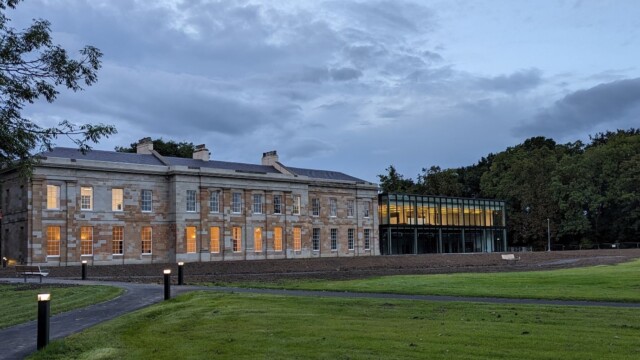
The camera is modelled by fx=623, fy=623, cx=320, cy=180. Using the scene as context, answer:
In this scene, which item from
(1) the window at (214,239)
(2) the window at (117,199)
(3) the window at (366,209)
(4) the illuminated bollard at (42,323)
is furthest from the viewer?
(3) the window at (366,209)

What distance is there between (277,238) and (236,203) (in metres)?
6.31

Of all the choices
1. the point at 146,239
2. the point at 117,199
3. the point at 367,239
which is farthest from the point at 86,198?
the point at 367,239

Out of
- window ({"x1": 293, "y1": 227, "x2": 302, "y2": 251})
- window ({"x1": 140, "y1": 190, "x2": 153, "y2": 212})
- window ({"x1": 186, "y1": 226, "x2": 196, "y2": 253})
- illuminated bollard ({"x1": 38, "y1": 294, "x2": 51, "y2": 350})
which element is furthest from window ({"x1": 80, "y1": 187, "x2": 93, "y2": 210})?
illuminated bollard ({"x1": 38, "y1": 294, "x2": 51, "y2": 350})

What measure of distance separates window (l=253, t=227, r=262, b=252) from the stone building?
10cm

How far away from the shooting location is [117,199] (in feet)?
182

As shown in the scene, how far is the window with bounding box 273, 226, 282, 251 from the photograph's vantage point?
6556 centimetres

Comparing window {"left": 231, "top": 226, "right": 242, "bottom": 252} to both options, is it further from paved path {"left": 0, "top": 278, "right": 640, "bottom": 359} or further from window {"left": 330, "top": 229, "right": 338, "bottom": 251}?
paved path {"left": 0, "top": 278, "right": 640, "bottom": 359}

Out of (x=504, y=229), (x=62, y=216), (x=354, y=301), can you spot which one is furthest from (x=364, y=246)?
(x=354, y=301)

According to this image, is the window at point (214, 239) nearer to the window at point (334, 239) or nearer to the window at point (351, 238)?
the window at point (334, 239)

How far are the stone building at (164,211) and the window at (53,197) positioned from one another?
0.25 feet

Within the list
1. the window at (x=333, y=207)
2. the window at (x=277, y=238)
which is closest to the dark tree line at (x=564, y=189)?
the window at (x=333, y=207)

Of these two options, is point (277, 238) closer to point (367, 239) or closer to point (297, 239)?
point (297, 239)

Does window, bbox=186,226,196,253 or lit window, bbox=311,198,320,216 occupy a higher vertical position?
lit window, bbox=311,198,320,216

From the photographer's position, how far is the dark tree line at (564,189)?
306ft
